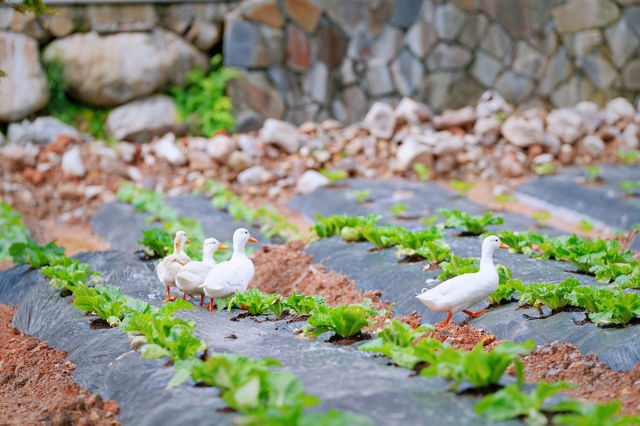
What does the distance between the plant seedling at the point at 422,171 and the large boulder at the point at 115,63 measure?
539 centimetres

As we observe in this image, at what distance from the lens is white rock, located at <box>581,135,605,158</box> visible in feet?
37.3

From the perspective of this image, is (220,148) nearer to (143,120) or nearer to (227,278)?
→ (143,120)

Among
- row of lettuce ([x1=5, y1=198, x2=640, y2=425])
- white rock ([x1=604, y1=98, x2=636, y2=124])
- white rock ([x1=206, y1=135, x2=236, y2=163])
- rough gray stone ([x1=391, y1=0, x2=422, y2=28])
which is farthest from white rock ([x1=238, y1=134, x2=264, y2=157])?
row of lettuce ([x1=5, y1=198, x2=640, y2=425])

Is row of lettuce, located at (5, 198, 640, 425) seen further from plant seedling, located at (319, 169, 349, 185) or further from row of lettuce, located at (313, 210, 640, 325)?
plant seedling, located at (319, 169, 349, 185)

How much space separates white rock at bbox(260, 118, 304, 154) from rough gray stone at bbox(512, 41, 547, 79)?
5547 mm

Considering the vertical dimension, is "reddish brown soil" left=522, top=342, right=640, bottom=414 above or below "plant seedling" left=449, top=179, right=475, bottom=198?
above

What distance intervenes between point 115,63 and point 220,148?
3.09 meters

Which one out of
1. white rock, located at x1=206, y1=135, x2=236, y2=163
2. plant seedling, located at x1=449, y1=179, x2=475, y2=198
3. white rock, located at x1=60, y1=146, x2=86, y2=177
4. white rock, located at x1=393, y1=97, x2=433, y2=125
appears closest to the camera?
plant seedling, located at x1=449, y1=179, x2=475, y2=198

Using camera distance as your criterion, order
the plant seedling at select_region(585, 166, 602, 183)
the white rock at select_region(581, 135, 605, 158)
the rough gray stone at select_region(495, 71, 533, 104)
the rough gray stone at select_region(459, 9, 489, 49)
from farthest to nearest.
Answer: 1. the rough gray stone at select_region(495, 71, 533, 104)
2. the rough gray stone at select_region(459, 9, 489, 49)
3. the white rock at select_region(581, 135, 605, 158)
4. the plant seedling at select_region(585, 166, 602, 183)

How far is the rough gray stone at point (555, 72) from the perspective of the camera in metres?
13.9

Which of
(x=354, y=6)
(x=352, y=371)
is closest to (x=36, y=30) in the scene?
(x=354, y=6)

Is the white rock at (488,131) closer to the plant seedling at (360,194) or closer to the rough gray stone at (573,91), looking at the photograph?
the rough gray stone at (573,91)

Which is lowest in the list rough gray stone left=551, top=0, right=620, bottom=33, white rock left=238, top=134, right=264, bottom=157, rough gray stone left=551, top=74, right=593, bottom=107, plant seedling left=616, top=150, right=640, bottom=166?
white rock left=238, top=134, right=264, bottom=157

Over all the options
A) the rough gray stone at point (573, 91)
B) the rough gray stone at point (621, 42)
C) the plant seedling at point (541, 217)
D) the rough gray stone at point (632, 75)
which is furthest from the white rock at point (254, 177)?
the rough gray stone at point (632, 75)
